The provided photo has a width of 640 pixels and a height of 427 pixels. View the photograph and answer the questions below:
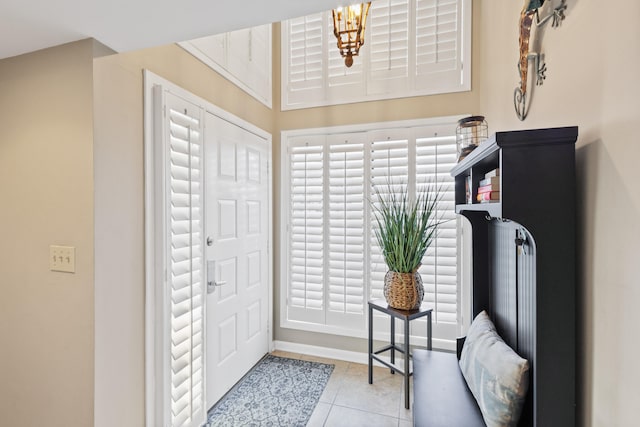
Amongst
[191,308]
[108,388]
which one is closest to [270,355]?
[191,308]

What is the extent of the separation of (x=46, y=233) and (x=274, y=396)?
1819 mm

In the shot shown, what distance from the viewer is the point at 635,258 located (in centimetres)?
72

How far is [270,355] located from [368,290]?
1144 millimetres

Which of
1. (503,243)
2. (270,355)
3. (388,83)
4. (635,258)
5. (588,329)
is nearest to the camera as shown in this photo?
(635,258)

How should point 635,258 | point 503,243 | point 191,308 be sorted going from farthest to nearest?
point 191,308
point 503,243
point 635,258

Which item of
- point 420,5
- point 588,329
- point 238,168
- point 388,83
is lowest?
point 588,329

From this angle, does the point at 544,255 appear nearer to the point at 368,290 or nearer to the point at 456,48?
the point at 368,290

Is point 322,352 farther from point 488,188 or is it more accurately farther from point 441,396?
point 488,188

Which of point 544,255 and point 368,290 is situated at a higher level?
point 544,255

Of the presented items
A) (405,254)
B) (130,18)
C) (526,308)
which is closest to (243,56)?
(130,18)

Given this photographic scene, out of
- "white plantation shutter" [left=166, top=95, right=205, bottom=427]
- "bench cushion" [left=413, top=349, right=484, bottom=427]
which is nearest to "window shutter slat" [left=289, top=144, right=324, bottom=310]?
"white plantation shutter" [left=166, top=95, right=205, bottom=427]

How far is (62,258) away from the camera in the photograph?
57.7 inches

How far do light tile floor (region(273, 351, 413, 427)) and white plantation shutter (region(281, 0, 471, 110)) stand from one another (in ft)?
7.84

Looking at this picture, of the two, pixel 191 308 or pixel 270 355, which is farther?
pixel 270 355
